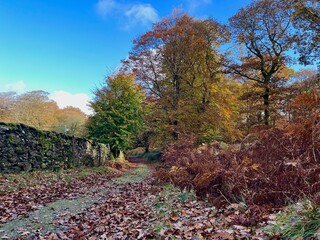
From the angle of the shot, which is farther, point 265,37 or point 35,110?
point 35,110

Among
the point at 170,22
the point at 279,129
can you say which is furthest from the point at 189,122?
the point at 279,129

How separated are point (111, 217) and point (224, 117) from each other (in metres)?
13.6

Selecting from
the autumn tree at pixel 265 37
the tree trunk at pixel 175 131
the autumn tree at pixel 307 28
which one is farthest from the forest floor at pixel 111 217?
the autumn tree at pixel 265 37

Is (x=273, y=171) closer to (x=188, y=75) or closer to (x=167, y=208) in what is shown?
(x=167, y=208)

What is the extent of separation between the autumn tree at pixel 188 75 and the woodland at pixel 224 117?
2.9 inches

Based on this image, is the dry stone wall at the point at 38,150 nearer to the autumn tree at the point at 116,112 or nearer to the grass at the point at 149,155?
the autumn tree at the point at 116,112

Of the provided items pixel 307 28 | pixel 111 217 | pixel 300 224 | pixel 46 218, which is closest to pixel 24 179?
pixel 46 218

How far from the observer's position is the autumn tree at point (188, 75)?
57.7 ft

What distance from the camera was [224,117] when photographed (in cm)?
1705

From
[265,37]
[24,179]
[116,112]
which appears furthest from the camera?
[116,112]

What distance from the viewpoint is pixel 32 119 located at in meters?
35.3

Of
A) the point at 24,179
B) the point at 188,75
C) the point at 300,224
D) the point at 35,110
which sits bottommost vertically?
the point at 24,179

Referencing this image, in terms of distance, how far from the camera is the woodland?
12.1ft

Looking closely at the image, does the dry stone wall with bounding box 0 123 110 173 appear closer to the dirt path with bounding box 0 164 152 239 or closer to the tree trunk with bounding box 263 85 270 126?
the dirt path with bounding box 0 164 152 239
